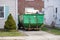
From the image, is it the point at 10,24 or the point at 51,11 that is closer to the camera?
the point at 10,24

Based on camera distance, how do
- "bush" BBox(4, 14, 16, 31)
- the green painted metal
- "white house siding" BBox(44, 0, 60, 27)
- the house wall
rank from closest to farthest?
"bush" BBox(4, 14, 16, 31), the green painted metal, "white house siding" BBox(44, 0, 60, 27), the house wall

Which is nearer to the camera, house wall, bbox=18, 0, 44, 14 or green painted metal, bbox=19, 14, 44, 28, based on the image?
green painted metal, bbox=19, 14, 44, 28

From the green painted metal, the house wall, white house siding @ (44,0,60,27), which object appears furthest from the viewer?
the house wall

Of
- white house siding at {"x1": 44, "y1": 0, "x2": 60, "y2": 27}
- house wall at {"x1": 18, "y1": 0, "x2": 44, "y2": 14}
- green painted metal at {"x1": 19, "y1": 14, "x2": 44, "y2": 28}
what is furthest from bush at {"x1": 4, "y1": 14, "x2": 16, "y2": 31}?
house wall at {"x1": 18, "y1": 0, "x2": 44, "y2": 14}

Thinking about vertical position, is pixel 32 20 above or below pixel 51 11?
below

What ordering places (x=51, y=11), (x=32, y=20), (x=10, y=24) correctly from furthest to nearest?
(x=51, y=11) < (x=32, y=20) < (x=10, y=24)

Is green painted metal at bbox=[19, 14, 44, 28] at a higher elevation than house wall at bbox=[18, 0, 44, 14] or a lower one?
lower

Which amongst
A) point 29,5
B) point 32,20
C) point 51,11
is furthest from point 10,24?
point 29,5

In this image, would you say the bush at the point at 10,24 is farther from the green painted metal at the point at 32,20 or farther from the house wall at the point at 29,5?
the house wall at the point at 29,5

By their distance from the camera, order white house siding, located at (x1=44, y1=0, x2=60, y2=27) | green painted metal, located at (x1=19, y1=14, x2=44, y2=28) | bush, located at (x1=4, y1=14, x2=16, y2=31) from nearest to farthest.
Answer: bush, located at (x1=4, y1=14, x2=16, y2=31), green painted metal, located at (x1=19, y1=14, x2=44, y2=28), white house siding, located at (x1=44, y1=0, x2=60, y2=27)

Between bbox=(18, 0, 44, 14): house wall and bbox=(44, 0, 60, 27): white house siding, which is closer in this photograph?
bbox=(44, 0, 60, 27): white house siding

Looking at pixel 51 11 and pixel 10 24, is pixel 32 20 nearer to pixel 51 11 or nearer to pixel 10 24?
pixel 10 24

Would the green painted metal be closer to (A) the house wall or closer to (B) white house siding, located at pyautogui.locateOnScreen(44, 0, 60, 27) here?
(B) white house siding, located at pyautogui.locateOnScreen(44, 0, 60, 27)

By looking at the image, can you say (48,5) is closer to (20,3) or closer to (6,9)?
(6,9)
